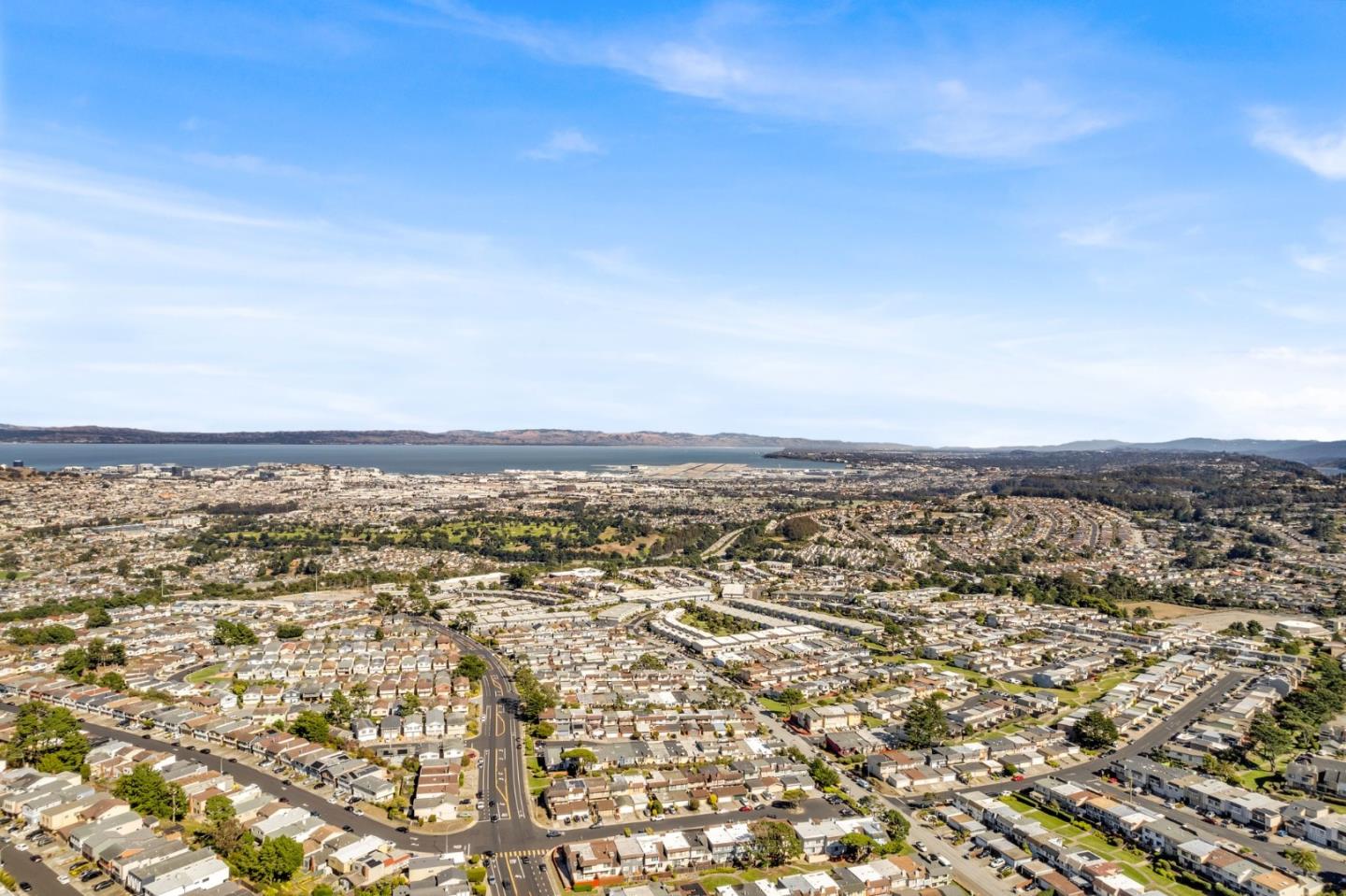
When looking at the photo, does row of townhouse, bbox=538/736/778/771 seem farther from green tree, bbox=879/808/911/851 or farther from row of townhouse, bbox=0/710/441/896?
row of townhouse, bbox=0/710/441/896

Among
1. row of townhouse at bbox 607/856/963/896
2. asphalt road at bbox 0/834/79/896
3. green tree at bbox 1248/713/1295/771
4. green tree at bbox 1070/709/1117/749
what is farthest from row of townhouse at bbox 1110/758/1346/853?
asphalt road at bbox 0/834/79/896

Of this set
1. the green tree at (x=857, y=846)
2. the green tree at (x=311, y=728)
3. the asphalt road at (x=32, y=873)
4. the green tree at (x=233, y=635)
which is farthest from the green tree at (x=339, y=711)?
the green tree at (x=857, y=846)

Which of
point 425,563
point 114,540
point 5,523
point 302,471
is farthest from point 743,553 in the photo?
point 302,471

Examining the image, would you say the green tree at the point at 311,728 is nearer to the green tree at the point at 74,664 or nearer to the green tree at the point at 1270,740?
the green tree at the point at 74,664

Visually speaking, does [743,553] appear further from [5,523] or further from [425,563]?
[5,523]

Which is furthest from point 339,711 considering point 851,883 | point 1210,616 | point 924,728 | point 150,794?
point 1210,616

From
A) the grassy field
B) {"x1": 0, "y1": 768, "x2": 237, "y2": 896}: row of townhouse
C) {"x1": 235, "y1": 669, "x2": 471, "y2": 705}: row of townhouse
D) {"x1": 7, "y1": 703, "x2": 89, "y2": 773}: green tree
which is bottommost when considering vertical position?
the grassy field
